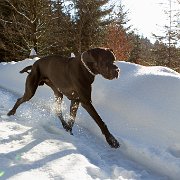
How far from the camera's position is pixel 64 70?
5707 millimetres

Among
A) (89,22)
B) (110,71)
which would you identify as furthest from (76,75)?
(89,22)

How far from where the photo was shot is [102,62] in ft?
16.0

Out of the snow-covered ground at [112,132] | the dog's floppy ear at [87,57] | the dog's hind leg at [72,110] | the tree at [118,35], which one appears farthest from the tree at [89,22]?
the dog's floppy ear at [87,57]

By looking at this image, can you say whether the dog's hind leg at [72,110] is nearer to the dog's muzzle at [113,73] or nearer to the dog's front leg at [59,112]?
the dog's front leg at [59,112]

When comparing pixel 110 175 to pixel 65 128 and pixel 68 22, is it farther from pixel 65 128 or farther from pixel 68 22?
pixel 68 22

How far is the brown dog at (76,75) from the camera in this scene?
16.0ft

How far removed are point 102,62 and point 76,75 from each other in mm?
582

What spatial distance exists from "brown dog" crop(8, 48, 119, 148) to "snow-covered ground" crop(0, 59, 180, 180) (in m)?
0.37

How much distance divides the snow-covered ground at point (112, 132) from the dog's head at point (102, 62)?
103 centimetres

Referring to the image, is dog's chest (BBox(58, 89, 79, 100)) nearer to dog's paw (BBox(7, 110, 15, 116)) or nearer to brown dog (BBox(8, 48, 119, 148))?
brown dog (BBox(8, 48, 119, 148))

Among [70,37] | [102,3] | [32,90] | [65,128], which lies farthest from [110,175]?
[102,3]

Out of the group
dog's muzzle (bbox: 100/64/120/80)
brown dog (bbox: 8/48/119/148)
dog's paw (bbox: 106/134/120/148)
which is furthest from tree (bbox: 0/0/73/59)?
dog's paw (bbox: 106/134/120/148)

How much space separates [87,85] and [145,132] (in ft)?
3.70

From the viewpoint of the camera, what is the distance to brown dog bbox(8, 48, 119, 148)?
4863mm
